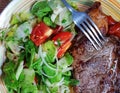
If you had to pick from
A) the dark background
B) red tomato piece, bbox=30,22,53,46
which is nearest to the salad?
red tomato piece, bbox=30,22,53,46

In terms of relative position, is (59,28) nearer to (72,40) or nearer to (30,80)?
(72,40)

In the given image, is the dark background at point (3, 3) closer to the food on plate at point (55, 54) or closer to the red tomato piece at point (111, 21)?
the food on plate at point (55, 54)

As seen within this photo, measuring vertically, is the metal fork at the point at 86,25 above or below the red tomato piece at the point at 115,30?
above

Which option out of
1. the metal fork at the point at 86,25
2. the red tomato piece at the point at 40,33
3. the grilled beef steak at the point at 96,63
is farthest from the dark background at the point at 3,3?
the grilled beef steak at the point at 96,63

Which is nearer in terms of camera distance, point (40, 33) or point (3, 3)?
point (40, 33)

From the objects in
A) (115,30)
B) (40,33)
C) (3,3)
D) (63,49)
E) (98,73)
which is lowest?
(98,73)

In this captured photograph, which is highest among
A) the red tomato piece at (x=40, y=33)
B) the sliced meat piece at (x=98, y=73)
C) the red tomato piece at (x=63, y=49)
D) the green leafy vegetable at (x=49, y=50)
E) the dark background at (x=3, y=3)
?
the dark background at (x=3, y=3)

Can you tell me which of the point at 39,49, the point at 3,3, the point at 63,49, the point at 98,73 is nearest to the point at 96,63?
the point at 98,73

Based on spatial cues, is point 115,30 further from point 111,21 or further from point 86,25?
point 86,25
